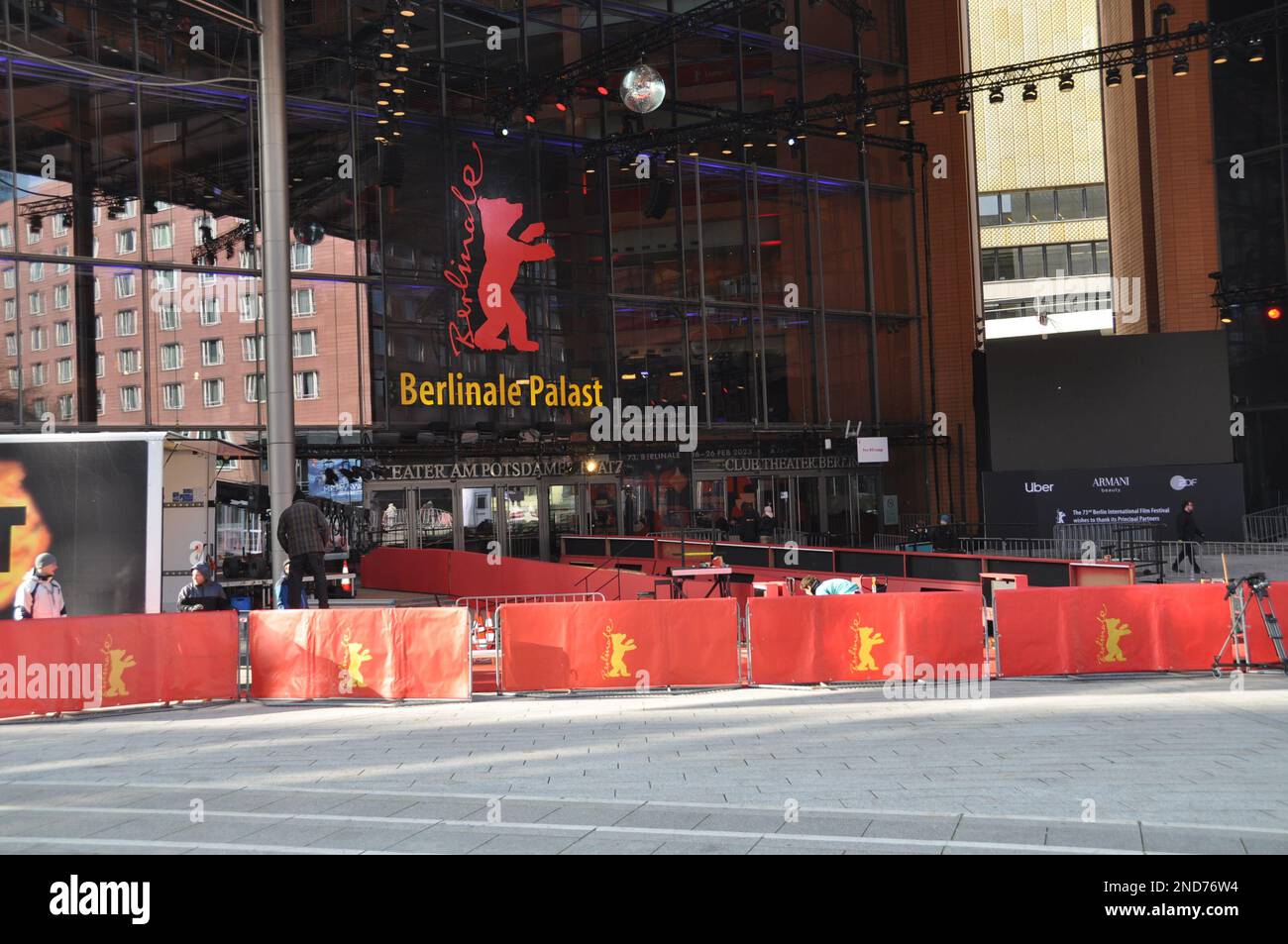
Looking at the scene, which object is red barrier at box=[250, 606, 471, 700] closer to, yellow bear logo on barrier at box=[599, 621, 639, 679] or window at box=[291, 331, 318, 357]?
yellow bear logo on barrier at box=[599, 621, 639, 679]

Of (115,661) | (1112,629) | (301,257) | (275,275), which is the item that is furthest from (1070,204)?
(115,661)

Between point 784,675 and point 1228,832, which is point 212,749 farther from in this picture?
point 1228,832

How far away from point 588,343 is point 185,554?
14.9 meters

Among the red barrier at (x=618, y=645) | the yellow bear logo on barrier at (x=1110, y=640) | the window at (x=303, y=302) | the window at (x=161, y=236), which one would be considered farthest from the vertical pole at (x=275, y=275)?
the yellow bear logo on barrier at (x=1110, y=640)

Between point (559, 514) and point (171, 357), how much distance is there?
454 inches

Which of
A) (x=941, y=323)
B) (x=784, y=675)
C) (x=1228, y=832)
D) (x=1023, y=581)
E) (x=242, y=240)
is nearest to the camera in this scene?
(x=1228, y=832)

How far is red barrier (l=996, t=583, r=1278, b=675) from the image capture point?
14969mm

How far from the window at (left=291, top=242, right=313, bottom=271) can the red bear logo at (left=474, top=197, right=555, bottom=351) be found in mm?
4724

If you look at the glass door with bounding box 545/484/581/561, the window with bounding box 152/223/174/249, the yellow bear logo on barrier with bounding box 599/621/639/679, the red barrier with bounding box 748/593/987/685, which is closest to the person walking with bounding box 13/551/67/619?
the yellow bear logo on barrier with bounding box 599/621/639/679

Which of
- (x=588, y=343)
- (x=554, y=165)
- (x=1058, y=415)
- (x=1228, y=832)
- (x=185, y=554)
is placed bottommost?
(x=1228, y=832)

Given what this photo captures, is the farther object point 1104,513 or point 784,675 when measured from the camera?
point 1104,513

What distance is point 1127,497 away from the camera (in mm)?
30953
